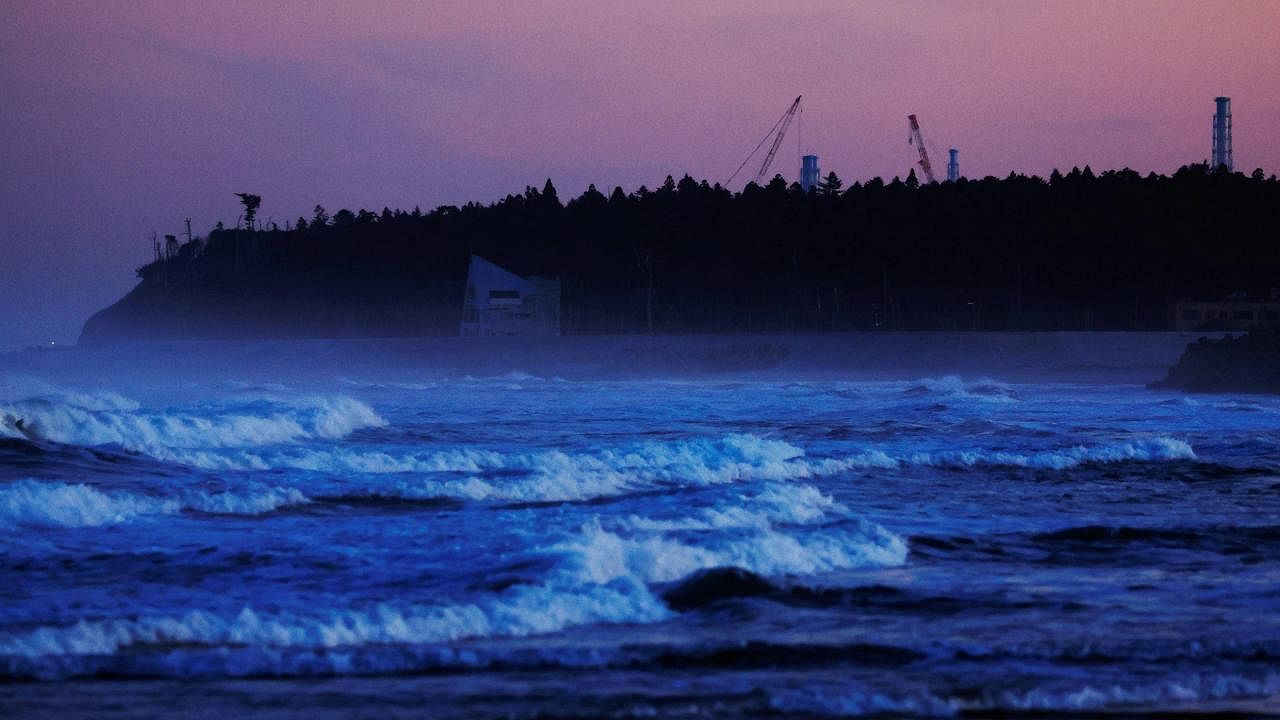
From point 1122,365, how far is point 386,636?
63360mm

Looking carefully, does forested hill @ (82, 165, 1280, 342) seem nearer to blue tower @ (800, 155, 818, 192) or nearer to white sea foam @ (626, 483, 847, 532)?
blue tower @ (800, 155, 818, 192)

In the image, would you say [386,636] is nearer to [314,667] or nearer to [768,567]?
[314,667]

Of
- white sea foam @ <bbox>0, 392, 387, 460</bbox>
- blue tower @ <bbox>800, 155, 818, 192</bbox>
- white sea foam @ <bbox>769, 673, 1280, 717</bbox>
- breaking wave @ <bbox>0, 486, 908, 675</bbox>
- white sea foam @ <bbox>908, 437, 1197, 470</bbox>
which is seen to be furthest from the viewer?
blue tower @ <bbox>800, 155, 818, 192</bbox>

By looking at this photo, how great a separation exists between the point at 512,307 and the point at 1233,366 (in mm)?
48148

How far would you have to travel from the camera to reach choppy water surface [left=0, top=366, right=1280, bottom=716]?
691 centimetres

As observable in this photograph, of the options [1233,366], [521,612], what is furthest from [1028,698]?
[1233,366]

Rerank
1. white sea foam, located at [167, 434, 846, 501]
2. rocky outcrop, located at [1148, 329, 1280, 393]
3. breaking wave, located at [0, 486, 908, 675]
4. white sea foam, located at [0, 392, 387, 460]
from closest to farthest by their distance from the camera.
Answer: breaking wave, located at [0, 486, 908, 675]
white sea foam, located at [167, 434, 846, 501]
white sea foam, located at [0, 392, 387, 460]
rocky outcrop, located at [1148, 329, 1280, 393]

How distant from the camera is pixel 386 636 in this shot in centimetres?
809

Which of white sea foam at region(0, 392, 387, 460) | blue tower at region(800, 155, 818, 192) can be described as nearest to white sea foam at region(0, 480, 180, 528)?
white sea foam at region(0, 392, 387, 460)

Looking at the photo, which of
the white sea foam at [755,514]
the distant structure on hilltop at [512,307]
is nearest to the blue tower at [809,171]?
the distant structure on hilltop at [512,307]

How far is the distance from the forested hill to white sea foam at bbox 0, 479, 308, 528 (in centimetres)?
7047

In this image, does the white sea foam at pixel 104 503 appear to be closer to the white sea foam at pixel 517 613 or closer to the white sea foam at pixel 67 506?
the white sea foam at pixel 67 506

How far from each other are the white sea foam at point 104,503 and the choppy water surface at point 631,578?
0.05 metres

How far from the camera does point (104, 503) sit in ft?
44.9
